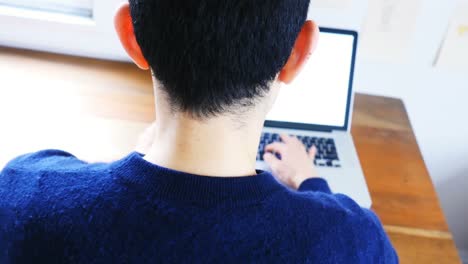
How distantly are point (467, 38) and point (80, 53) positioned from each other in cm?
96

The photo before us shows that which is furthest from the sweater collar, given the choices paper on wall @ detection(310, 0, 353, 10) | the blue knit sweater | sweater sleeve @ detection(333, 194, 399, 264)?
paper on wall @ detection(310, 0, 353, 10)

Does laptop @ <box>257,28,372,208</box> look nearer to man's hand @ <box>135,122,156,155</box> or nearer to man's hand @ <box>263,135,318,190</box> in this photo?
man's hand @ <box>263,135,318,190</box>

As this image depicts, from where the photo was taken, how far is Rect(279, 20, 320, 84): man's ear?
50 centimetres

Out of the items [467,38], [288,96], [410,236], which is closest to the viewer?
[410,236]

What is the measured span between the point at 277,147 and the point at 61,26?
617mm

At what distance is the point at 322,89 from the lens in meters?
0.97

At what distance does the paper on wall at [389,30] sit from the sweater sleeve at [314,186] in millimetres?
488

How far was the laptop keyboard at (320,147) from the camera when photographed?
914 mm

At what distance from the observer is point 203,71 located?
0.44m

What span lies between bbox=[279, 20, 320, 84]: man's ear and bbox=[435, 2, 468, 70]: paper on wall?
0.70m

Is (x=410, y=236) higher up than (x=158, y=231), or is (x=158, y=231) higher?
(x=158, y=231)

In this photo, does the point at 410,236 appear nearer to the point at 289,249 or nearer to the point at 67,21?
the point at 289,249

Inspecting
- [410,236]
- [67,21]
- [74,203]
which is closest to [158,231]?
[74,203]

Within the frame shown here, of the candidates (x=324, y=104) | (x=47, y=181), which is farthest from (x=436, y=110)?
(x=47, y=181)
